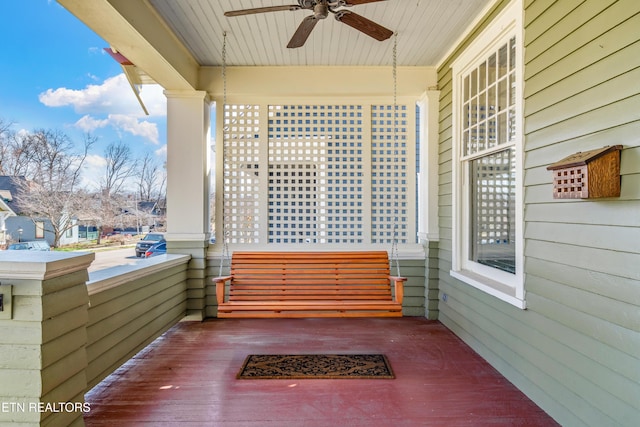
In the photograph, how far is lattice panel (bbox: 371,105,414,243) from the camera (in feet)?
12.1

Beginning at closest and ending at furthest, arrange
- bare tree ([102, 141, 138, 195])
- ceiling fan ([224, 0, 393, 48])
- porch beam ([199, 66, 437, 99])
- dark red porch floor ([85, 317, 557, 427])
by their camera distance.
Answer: dark red porch floor ([85, 317, 557, 427]) < ceiling fan ([224, 0, 393, 48]) < porch beam ([199, 66, 437, 99]) < bare tree ([102, 141, 138, 195])

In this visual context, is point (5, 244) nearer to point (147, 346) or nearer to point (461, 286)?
point (147, 346)

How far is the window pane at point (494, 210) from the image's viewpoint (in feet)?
7.63

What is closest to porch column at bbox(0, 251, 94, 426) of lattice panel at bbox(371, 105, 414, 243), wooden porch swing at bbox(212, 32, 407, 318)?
wooden porch swing at bbox(212, 32, 407, 318)

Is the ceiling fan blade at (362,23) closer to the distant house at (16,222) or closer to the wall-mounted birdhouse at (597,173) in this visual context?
the wall-mounted birdhouse at (597,173)

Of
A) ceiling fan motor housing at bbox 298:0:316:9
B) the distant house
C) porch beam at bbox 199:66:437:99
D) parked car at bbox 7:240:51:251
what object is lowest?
parked car at bbox 7:240:51:251

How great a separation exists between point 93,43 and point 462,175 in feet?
20.7

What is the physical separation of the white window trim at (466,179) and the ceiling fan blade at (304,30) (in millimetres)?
1427

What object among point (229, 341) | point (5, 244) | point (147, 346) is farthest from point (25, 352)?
point (229, 341)

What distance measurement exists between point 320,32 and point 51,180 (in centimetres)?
316

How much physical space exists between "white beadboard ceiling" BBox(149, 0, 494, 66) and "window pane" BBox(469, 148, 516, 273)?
1.27m

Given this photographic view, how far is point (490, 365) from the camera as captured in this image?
2.39 metres

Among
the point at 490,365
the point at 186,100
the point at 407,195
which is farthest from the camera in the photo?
the point at 407,195

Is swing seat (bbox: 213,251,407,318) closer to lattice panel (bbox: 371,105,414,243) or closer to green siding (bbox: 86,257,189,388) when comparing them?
green siding (bbox: 86,257,189,388)
